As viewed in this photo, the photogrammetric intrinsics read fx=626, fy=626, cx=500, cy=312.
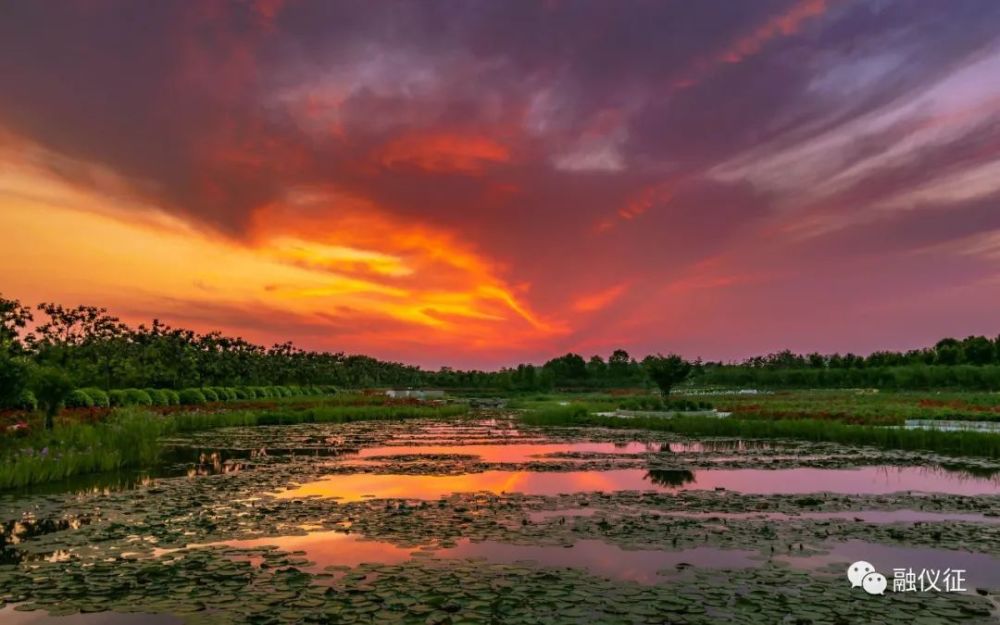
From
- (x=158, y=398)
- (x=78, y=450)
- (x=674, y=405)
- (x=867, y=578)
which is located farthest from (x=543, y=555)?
(x=158, y=398)

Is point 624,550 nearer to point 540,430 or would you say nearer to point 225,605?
point 225,605

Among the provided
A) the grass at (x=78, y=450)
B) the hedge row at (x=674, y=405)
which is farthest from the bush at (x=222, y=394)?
the hedge row at (x=674, y=405)

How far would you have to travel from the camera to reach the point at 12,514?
13.6 metres

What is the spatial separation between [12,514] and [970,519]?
66.9ft

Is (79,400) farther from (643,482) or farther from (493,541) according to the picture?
(493,541)

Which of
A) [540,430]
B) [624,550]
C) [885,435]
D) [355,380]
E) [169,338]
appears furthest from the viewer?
[355,380]

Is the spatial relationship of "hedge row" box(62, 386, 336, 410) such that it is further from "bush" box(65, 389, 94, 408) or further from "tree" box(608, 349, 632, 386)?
"tree" box(608, 349, 632, 386)

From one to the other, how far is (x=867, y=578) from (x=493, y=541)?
589 centimetres

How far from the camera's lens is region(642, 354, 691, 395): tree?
144 ft

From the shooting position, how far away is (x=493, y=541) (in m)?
11.4

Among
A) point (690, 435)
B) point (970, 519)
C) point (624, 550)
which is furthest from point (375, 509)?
point (690, 435)

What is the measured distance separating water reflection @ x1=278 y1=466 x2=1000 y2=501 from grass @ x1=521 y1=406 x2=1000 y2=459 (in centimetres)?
533

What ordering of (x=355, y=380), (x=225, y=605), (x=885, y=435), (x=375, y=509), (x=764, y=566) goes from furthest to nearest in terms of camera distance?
(x=355, y=380), (x=885, y=435), (x=375, y=509), (x=764, y=566), (x=225, y=605)

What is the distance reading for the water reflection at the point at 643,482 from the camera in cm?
1673
